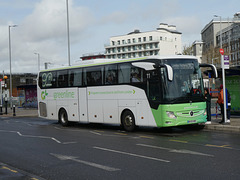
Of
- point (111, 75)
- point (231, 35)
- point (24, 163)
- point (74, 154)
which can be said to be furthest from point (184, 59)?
point (231, 35)

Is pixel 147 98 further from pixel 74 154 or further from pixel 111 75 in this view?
pixel 74 154

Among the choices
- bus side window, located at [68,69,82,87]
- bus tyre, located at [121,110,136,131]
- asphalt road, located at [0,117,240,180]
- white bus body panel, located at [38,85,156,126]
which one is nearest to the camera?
asphalt road, located at [0,117,240,180]

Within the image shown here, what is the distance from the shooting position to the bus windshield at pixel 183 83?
14.7 metres

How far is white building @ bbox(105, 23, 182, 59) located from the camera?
12456 cm

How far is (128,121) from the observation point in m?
16.6

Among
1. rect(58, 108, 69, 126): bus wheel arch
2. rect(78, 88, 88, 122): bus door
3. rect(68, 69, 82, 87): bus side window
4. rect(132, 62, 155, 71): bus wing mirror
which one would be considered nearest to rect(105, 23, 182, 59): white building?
rect(58, 108, 69, 126): bus wheel arch

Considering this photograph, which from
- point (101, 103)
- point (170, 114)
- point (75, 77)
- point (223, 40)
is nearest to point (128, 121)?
point (101, 103)

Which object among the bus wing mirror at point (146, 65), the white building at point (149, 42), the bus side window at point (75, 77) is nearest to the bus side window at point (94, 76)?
the bus side window at point (75, 77)

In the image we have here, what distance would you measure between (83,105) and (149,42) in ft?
354

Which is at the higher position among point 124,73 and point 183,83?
point 124,73

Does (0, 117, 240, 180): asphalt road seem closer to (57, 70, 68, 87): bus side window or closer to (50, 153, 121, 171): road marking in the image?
(50, 153, 121, 171): road marking

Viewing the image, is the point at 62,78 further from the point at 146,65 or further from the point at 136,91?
the point at 146,65

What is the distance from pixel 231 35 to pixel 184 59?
85928 mm

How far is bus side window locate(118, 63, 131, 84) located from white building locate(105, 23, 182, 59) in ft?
346
